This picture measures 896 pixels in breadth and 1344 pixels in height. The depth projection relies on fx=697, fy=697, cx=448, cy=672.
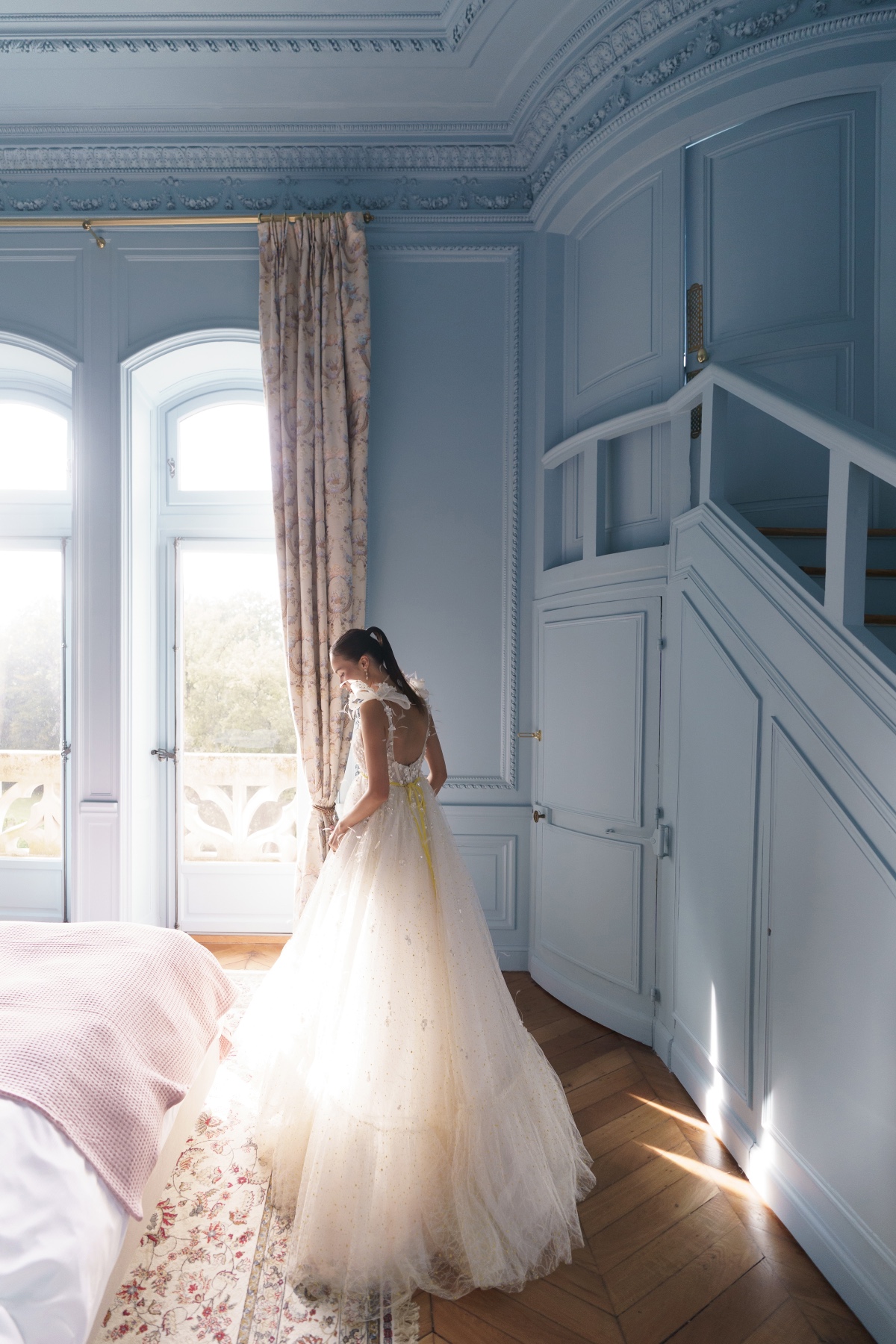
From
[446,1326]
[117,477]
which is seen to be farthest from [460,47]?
[446,1326]

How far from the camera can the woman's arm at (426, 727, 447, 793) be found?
91.0 inches

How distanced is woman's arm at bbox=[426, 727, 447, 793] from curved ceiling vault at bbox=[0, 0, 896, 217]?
2.51 m

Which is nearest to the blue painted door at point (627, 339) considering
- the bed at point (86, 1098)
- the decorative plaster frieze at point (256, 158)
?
the decorative plaster frieze at point (256, 158)

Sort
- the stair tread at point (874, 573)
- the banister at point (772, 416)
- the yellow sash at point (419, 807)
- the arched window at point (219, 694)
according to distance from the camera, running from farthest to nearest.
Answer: the arched window at point (219, 694) < the stair tread at point (874, 573) < the yellow sash at point (419, 807) < the banister at point (772, 416)

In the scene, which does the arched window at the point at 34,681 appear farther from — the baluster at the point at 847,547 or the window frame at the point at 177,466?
the baluster at the point at 847,547

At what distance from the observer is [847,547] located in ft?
5.67

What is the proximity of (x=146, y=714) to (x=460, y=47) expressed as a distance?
10.6 feet

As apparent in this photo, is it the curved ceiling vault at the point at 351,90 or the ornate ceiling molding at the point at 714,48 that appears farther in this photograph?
the curved ceiling vault at the point at 351,90

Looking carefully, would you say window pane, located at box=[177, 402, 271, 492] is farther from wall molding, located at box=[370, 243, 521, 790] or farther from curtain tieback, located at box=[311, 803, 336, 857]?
curtain tieback, located at box=[311, 803, 336, 857]

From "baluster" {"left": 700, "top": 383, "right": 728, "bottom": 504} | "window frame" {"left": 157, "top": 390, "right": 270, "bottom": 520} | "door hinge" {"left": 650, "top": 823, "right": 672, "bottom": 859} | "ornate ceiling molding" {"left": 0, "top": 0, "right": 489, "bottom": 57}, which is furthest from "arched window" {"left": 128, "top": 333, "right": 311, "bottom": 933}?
"baluster" {"left": 700, "top": 383, "right": 728, "bottom": 504}

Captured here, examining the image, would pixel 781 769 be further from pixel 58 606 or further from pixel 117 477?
pixel 58 606

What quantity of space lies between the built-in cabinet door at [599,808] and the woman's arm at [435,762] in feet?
2.64

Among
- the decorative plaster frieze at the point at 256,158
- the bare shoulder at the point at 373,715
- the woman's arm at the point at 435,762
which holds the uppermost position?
the decorative plaster frieze at the point at 256,158

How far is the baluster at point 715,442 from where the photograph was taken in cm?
234
